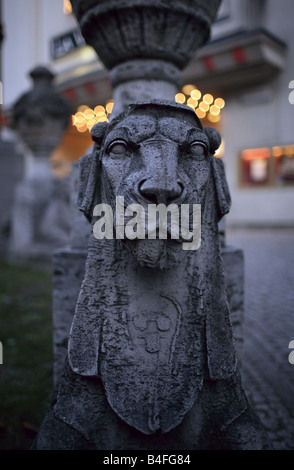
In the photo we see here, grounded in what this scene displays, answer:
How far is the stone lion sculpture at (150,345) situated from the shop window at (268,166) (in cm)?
893

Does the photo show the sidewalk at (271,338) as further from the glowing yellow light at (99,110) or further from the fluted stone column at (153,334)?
the glowing yellow light at (99,110)

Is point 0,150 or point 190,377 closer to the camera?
point 190,377

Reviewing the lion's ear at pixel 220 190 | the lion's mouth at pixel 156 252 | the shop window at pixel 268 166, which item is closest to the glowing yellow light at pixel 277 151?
the shop window at pixel 268 166

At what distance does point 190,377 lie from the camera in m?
1.37

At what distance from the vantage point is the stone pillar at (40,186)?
665cm

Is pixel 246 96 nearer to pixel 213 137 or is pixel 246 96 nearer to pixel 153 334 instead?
pixel 213 137

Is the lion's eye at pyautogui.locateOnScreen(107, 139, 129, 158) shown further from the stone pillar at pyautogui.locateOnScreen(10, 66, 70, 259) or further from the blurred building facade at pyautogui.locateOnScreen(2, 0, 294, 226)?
the blurred building facade at pyautogui.locateOnScreen(2, 0, 294, 226)

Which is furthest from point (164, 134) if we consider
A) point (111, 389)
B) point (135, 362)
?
point (111, 389)

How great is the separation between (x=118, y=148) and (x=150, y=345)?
73 centimetres

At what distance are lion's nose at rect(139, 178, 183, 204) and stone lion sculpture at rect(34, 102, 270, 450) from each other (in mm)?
97

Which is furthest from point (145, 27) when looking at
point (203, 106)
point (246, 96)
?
point (203, 106)

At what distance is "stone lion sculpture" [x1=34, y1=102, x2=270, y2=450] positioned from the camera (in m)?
1.33

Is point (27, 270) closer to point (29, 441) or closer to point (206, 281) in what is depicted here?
point (29, 441)
